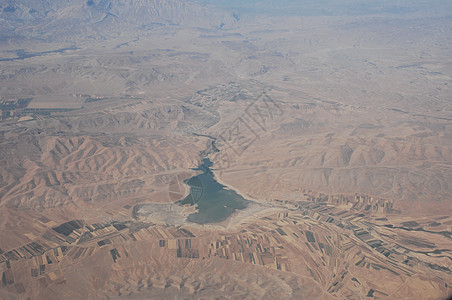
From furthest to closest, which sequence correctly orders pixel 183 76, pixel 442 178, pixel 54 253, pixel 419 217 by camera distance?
pixel 183 76
pixel 442 178
pixel 419 217
pixel 54 253

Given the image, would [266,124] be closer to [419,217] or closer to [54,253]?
[419,217]

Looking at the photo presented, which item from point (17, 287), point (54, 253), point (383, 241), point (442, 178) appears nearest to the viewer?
point (17, 287)

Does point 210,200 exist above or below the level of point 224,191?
→ below

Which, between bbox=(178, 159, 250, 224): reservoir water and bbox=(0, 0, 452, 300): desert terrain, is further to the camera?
bbox=(178, 159, 250, 224): reservoir water

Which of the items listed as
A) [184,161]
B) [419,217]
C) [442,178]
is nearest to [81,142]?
[184,161]

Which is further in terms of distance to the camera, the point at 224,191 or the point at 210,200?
the point at 224,191

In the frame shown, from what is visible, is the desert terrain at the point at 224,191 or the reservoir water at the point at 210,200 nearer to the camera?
the desert terrain at the point at 224,191

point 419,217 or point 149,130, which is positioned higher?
point 149,130

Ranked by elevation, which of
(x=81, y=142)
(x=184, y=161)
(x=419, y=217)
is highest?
(x=81, y=142)
